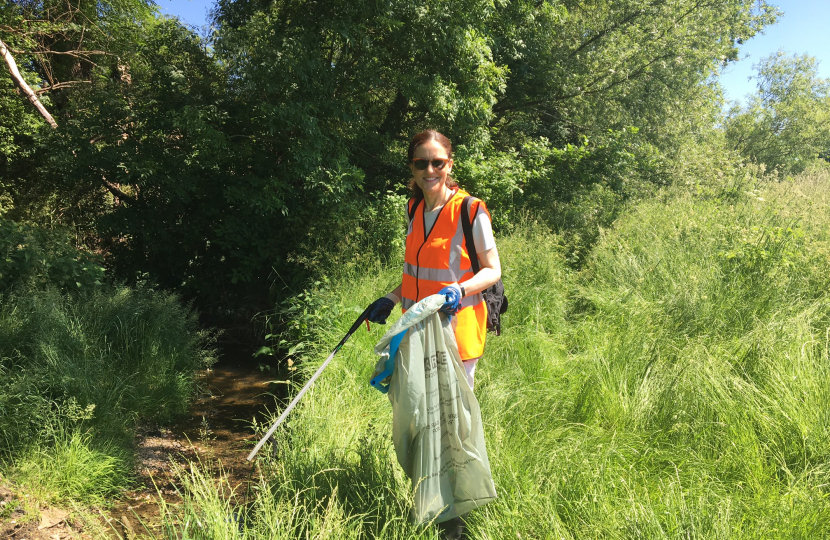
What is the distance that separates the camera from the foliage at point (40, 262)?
5508 mm

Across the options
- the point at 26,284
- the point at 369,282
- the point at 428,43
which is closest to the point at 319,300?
the point at 369,282

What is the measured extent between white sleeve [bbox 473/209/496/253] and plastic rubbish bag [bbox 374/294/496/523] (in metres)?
0.32

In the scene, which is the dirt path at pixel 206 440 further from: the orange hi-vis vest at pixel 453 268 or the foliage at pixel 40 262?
the foliage at pixel 40 262

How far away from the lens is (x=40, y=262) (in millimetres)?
5652

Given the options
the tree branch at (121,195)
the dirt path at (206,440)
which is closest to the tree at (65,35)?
the tree branch at (121,195)

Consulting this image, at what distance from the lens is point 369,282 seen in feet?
20.4

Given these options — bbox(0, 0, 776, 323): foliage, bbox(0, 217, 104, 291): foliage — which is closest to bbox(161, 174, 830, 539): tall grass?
bbox(0, 0, 776, 323): foliage

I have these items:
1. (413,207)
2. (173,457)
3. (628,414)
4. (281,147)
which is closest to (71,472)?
(173,457)

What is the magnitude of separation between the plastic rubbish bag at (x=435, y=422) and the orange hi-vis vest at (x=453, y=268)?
13cm

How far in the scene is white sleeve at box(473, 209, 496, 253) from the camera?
7.81ft

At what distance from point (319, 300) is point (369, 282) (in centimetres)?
73

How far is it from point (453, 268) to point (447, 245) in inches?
4.3

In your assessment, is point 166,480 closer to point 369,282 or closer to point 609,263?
point 369,282

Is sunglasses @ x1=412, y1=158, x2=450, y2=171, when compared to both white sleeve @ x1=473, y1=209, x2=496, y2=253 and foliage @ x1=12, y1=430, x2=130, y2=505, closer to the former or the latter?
white sleeve @ x1=473, y1=209, x2=496, y2=253
